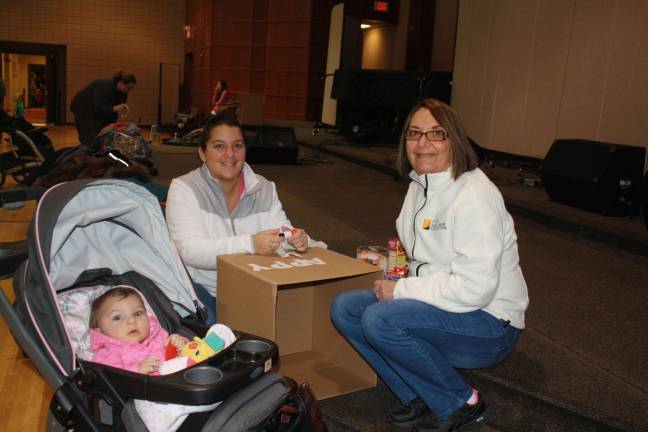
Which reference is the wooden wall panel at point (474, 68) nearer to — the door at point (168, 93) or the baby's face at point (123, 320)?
the baby's face at point (123, 320)

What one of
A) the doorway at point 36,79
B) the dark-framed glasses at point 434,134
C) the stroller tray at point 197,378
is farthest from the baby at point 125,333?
the doorway at point 36,79

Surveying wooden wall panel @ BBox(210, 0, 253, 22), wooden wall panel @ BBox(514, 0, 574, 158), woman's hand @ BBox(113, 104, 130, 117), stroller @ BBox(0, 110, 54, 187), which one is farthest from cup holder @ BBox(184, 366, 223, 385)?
wooden wall panel @ BBox(210, 0, 253, 22)

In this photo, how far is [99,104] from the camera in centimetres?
676

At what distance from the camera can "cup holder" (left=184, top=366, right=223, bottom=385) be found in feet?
4.75

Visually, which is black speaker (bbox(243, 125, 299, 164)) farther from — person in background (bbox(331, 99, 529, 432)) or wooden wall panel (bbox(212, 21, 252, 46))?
wooden wall panel (bbox(212, 21, 252, 46))

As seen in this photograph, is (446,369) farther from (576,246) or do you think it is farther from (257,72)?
(257,72)

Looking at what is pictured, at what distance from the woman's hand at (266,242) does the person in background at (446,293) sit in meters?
0.33

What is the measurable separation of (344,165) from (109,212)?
699 centimetres

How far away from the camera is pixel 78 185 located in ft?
6.18

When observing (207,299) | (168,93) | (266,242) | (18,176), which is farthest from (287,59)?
(266,242)

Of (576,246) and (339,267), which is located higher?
(339,267)

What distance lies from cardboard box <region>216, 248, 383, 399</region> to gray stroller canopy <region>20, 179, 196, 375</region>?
0.17m

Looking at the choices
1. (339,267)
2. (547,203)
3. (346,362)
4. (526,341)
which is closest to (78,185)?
(339,267)

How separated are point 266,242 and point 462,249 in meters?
0.74
